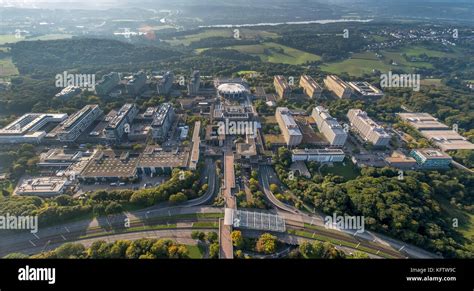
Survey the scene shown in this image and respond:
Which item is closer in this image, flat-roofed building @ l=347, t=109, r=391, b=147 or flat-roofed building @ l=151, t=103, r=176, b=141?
flat-roofed building @ l=151, t=103, r=176, b=141

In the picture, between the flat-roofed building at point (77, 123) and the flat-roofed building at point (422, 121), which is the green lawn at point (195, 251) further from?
the flat-roofed building at point (422, 121)

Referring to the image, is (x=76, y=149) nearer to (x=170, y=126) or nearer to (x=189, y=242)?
(x=170, y=126)

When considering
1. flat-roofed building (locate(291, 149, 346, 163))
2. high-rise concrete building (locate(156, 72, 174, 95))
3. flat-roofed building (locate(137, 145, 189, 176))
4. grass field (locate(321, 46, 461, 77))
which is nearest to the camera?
flat-roofed building (locate(137, 145, 189, 176))

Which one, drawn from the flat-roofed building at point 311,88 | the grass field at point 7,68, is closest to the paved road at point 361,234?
the flat-roofed building at point 311,88

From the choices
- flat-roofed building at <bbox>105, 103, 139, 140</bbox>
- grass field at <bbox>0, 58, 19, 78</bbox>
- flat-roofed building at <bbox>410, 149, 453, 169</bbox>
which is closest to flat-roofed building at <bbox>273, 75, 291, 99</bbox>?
flat-roofed building at <bbox>410, 149, 453, 169</bbox>

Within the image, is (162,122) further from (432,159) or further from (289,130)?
(432,159)

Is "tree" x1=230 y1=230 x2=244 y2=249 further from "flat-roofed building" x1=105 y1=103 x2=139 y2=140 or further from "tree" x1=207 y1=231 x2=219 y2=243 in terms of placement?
"flat-roofed building" x1=105 y1=103 x2=139 y2=140

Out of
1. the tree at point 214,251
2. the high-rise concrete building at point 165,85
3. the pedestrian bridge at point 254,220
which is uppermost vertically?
the high-rise concrete building at point 165,85
